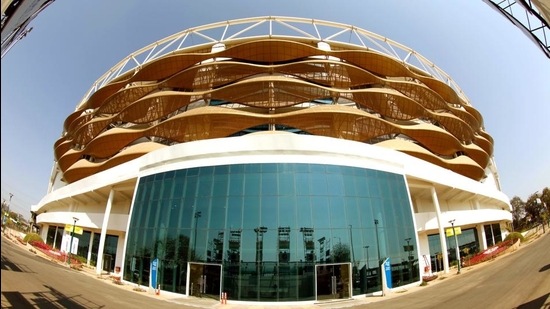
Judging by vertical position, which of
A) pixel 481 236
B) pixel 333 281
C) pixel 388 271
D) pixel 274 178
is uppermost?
pixel 274 178

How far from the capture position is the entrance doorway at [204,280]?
15.7 meters

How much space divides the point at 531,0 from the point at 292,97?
22989 millimetres

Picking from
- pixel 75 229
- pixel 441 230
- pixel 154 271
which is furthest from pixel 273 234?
pixel 75 229

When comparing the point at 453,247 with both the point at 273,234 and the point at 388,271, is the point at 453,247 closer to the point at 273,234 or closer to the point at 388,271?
the point at 388,271

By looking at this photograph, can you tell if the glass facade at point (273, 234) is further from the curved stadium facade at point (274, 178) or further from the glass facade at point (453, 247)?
the glass facade at point (453, 247)

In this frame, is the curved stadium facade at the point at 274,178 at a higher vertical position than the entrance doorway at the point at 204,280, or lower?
higher

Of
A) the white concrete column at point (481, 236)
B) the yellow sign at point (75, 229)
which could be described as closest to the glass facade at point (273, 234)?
the yellow sign at point (75, 229)

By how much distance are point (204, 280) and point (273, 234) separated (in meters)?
4.90

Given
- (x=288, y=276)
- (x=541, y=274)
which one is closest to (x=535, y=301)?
(x=541, y=274)

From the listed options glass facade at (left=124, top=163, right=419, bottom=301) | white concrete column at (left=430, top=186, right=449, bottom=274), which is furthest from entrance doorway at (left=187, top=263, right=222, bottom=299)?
white concrete column at (left=430, top=186, right=449, bottom=274)

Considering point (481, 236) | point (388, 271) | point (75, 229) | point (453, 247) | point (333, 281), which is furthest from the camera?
point (481, 236)

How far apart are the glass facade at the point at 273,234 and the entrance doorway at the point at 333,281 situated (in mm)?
53

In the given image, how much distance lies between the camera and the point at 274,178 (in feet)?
58.0

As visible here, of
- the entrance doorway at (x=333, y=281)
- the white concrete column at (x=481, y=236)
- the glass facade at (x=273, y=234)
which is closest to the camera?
the entrance doorway at (x=333, y=281)
